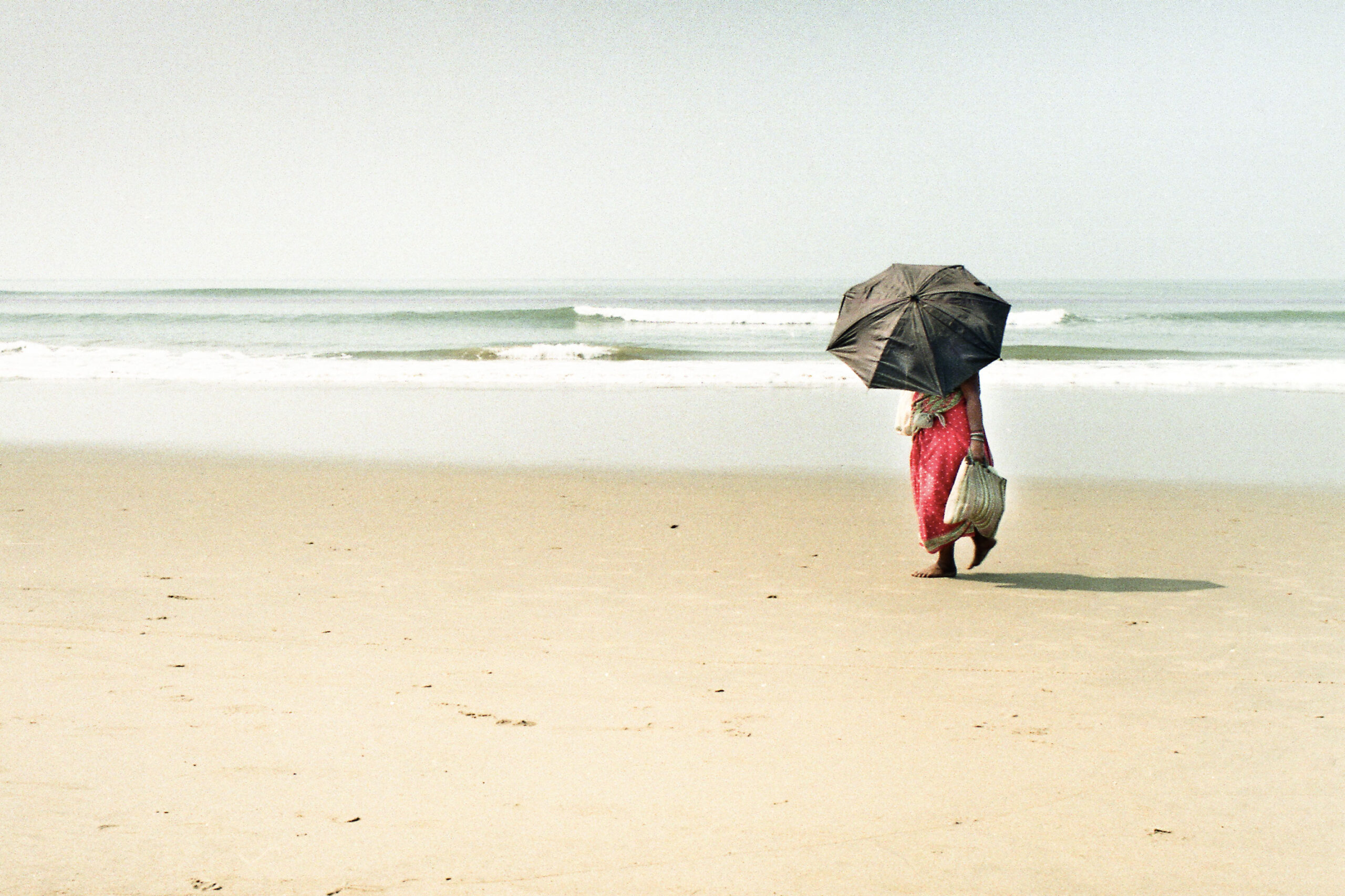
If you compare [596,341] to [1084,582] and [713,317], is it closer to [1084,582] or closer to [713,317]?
[713,317]

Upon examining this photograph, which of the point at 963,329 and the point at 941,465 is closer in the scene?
the point at 963,329

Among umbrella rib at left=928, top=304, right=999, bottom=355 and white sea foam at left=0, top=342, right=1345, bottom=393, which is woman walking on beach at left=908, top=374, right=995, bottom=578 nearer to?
umbrella rib at left=928, top=304, right=999, bottom=355

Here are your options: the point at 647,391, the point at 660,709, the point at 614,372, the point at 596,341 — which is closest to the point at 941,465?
the point at 660,709

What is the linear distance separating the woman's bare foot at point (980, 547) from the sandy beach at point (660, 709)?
0.77 feet

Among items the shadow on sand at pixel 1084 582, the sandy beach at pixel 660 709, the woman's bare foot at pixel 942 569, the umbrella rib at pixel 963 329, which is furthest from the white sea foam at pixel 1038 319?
the umbrella rib at pixel 963 329

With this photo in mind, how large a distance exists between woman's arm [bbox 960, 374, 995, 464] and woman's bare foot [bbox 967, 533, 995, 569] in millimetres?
412

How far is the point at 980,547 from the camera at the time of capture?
6.09 meters

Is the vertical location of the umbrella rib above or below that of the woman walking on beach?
above

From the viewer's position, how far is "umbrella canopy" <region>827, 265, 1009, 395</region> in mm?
5676

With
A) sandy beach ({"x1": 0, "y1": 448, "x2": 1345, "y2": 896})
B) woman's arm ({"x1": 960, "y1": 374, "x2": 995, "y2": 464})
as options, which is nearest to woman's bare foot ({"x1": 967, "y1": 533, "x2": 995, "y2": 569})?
sandy beach ({"x1": 0, "y1": 448, "x2": 1345, "y2": 896})

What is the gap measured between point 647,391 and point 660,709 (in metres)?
12.7

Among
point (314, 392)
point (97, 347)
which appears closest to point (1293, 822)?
point (314, 392)

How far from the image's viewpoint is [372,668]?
430 centimetres

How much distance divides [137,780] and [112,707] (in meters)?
0.66
